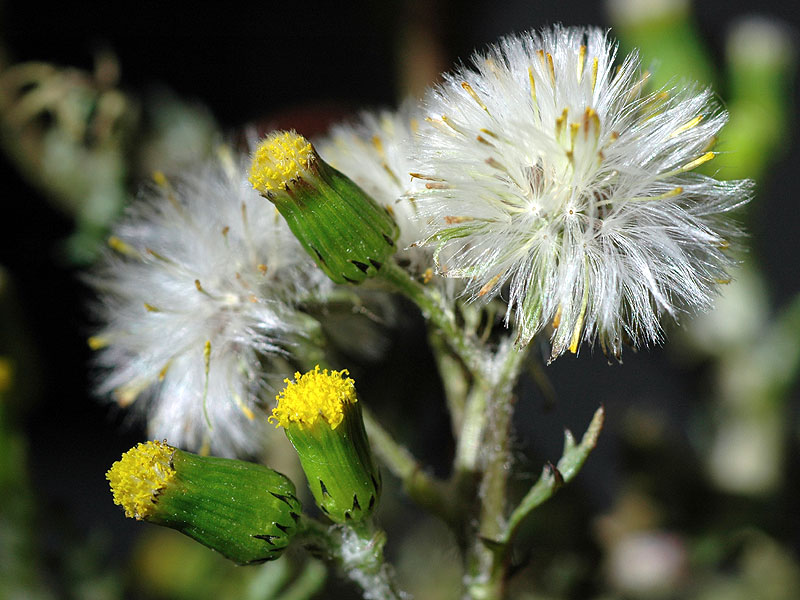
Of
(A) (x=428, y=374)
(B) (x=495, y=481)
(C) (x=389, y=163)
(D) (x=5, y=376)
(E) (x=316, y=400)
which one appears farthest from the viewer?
(A) (x=428, y=374)

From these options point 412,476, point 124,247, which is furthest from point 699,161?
point 124,247

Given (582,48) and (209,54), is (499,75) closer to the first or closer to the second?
(582,48)

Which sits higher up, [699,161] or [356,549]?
[699,161]

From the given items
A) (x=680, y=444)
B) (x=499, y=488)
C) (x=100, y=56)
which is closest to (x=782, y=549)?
(x=680, y=444)

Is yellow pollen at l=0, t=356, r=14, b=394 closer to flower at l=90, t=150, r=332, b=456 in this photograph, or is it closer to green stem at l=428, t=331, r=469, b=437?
flower at l=90, t=150, r=332, b=456

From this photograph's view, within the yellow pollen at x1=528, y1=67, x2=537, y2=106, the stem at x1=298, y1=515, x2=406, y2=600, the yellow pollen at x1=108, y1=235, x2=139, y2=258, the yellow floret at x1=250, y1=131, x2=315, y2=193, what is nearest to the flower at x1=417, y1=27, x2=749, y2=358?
the yellow pollen at x1=528, y1=67, x2=537, y2=106

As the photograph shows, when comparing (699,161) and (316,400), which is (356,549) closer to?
(316,400)

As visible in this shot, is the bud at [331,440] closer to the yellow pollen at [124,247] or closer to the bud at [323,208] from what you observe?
the bud at [323,208]
